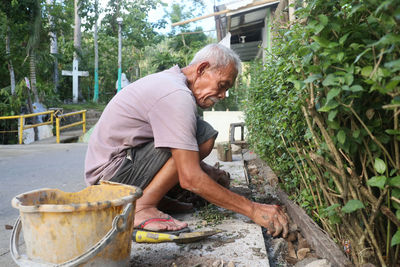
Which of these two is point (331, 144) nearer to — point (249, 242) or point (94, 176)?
point (249, 242)

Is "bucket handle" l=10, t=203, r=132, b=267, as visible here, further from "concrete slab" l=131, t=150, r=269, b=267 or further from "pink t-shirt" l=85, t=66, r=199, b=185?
"pink t-shirt" l=85, t=66, r=199, b=185

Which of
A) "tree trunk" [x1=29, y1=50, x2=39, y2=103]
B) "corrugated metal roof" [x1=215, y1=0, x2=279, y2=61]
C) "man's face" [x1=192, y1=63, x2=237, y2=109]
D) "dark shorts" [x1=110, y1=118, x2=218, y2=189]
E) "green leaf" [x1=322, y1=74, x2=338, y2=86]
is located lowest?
"dark shorts" [x1=110, y1=118, x2=218, y2=189]

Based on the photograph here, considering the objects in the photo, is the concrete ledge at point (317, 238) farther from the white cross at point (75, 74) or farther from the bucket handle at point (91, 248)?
the white cross at point (75, 74)

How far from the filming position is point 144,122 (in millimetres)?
2682

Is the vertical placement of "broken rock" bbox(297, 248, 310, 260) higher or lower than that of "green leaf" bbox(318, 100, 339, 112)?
lower

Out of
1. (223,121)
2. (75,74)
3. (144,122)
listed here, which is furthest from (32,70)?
(144,122)

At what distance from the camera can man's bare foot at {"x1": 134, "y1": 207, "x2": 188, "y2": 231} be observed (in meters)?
2.45

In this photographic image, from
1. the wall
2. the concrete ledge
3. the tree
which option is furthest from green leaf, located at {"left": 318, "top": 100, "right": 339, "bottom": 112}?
the tree

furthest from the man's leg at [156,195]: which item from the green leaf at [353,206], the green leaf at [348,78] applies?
the green leaf at [348,78]

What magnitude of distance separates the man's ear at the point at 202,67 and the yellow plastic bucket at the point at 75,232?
4.47 ft

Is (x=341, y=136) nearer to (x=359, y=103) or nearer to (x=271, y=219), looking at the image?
(x=359, y=103)

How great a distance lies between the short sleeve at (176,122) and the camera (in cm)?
231

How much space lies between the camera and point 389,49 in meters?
1.13

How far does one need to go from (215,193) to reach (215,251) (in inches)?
14.4
